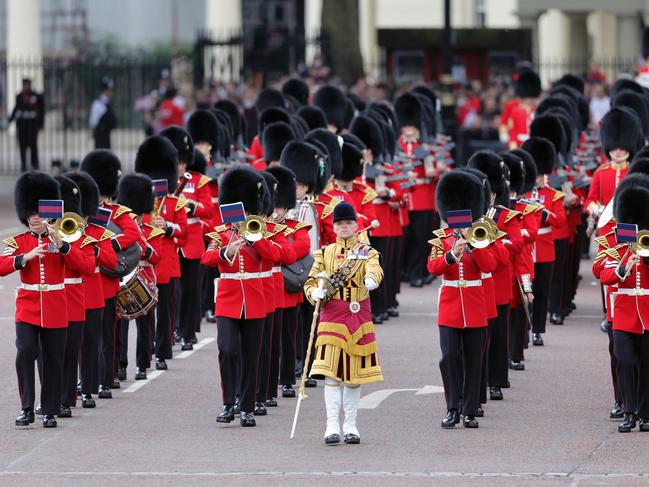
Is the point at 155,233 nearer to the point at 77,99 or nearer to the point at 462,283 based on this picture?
the point at 462,283

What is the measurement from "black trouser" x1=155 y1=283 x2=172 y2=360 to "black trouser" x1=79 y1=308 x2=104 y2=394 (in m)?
1.57

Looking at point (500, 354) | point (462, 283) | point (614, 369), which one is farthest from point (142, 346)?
point (614, 369)

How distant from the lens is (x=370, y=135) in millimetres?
18062

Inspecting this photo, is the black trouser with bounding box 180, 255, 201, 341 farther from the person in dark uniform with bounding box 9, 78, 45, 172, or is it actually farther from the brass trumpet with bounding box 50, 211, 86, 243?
the person in dark uniform with bounding box 9, 78, 45, 172

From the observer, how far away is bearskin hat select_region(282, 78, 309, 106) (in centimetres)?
2234

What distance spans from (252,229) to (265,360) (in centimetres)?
93

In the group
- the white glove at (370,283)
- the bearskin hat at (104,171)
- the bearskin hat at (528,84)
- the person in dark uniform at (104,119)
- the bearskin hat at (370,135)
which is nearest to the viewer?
the white glove at (370,283)

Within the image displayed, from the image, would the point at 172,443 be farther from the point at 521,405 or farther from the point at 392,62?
the point at 392,62

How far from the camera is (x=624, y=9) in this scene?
47.5 metres

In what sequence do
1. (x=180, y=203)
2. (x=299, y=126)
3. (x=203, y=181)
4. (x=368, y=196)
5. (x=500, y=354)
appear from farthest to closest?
(x=299, y=126) → (x=368, y=196) → (x=203, y=181) → (x=180, y=203) → (x=500, y=354)

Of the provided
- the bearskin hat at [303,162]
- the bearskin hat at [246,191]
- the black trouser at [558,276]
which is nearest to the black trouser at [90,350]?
the bearskin hat at [246,191]

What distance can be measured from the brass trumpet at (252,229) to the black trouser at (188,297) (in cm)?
346

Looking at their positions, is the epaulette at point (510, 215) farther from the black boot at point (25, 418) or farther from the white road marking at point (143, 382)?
the black boot at point (25, 418)

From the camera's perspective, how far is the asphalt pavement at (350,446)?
10414mm
